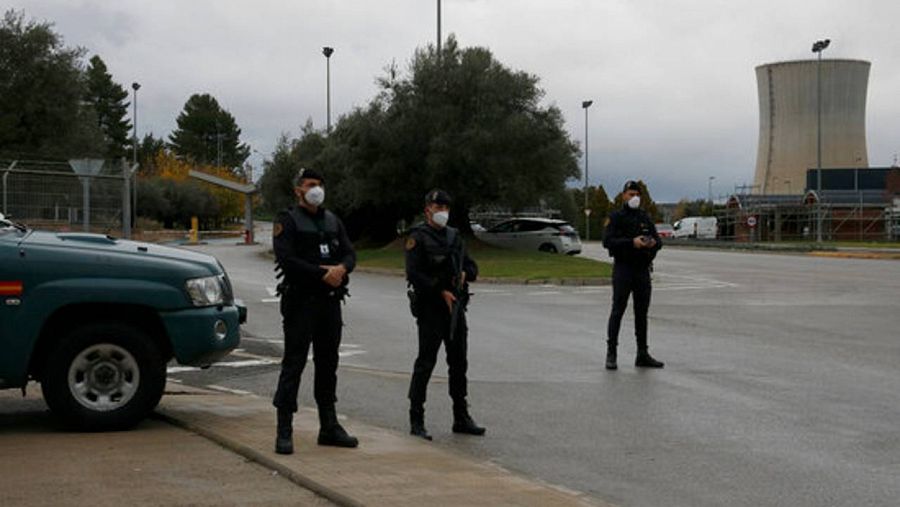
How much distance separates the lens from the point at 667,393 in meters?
9.57

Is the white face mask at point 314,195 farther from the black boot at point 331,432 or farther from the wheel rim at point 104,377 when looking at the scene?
the wheel rim at point 104,377

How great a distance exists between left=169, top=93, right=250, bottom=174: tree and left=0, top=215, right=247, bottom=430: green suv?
404ft

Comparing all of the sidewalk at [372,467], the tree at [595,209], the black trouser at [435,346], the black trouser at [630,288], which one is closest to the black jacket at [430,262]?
the black trouser at [435,346]

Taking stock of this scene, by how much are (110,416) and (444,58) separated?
106 feet

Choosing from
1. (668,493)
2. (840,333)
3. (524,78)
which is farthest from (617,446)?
(524,78)

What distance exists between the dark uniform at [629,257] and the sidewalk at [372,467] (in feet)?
12.9

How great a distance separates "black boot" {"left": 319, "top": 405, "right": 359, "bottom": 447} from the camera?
677cm

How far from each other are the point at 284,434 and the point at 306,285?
952 mm

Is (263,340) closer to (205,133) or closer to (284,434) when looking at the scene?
(284,434)

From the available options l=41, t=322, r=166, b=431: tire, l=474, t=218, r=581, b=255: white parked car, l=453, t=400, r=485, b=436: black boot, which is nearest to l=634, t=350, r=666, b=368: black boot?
l=453, t=400, r=485, b=436: black boot

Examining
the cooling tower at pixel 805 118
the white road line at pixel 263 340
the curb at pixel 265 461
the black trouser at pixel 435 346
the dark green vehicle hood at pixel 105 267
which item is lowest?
the white road line at pixel 263 340

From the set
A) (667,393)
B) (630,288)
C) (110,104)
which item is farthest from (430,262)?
(110,104)

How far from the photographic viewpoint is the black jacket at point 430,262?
24.2ft

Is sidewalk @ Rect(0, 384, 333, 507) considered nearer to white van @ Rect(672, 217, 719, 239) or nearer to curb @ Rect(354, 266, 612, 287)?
curb @ Rect(354, 266, 612, 287)
